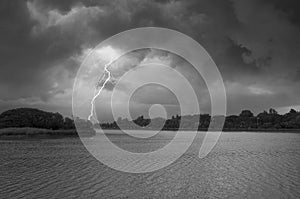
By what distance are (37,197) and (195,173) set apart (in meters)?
15.0

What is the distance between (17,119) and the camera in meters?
150

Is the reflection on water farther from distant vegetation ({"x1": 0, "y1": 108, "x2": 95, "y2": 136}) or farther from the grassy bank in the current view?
distant vegetation ({"x1": 0, "y1": 108, "x2": 95, "y2": 136})

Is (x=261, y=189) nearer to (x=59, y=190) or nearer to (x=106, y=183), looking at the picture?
(x=106, y=183)

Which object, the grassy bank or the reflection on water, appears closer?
the reflection on water

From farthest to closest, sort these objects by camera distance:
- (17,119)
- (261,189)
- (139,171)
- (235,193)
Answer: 1. (17,119)
2. (139,171)
3. (261,189)
4. (235,193)

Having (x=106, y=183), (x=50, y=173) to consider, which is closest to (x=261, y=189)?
(x=106, y=183)

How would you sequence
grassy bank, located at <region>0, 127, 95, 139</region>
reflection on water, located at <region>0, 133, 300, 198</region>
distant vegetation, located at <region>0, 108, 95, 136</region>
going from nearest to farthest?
reflection on water, located at <region>0, 133, 300, 198</region> → grassy bank, located at <region>0, 127, 95, 139</region> → distant vegetation, located at <region>0, 108, 95, 136</region>

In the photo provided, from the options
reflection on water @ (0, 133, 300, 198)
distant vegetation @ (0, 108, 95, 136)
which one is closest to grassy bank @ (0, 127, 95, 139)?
distant vegetation @ (0, 108, 95, 136)

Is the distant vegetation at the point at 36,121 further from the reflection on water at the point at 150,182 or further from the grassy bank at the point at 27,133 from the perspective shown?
the reflection on water at the point at 150,182

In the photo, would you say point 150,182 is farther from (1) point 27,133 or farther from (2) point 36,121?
(2) point 36,121

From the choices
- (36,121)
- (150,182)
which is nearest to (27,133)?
(36,121)

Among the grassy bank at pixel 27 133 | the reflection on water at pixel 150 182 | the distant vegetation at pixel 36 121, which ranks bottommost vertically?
the reflection on water at pixel 150 182

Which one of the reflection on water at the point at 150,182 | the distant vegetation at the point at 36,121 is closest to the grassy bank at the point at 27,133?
the distant vegetation at the point at 36,121

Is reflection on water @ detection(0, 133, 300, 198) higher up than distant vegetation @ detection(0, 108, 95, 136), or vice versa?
distant vegetation @ detection(0, 108, 95, 136)
